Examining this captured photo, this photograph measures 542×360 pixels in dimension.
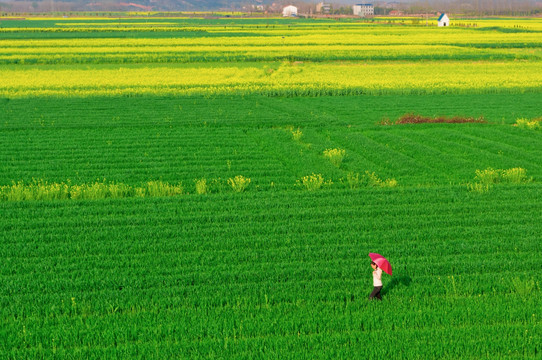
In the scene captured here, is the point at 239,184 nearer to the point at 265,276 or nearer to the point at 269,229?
the point at 269,229

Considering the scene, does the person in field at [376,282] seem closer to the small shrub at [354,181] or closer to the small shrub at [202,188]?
the small shrub at [354,181]

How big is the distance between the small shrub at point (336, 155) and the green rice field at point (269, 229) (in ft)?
0.58

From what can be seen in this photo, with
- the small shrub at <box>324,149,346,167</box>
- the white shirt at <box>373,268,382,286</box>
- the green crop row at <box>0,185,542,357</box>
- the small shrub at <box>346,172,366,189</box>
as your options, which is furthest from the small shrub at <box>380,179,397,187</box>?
the white shirt at <box>373,268,382,286</box>

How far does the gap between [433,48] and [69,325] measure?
71.9m

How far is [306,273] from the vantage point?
11.8 m

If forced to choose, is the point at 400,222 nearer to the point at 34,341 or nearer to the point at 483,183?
the point at 483,183

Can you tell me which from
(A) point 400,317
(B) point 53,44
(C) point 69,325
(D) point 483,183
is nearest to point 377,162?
(D) point 483,183

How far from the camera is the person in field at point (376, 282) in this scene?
10230 mm

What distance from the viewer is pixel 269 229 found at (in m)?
14.5

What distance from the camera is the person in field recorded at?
1023cm

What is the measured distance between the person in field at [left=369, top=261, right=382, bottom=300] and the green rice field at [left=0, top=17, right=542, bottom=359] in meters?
0.37

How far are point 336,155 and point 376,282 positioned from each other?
1162 centimetres

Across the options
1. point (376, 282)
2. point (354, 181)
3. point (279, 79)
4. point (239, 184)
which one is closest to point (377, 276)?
point (376, 282)

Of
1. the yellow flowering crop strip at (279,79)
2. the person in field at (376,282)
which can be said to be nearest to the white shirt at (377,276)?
the person in field at (376,282)
